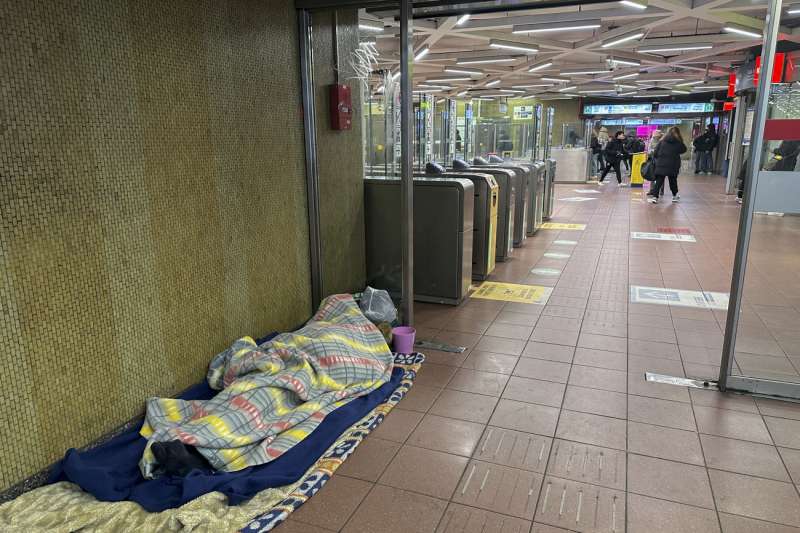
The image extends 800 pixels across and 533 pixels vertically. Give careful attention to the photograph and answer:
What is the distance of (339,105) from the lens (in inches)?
148

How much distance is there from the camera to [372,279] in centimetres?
448

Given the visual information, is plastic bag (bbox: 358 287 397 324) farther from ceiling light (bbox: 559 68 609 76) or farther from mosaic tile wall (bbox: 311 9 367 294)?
ceiling light (bbox: 559 68 609 76)

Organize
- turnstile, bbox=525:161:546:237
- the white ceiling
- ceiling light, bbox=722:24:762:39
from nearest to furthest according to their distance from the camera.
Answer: turnstile, bbox=525:161:546:237, the white ceiling, ceiling light, bbox=722:24:762:39

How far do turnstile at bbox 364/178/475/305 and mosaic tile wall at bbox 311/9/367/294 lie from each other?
4.1 inches

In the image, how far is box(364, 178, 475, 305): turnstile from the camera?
422 centimetres

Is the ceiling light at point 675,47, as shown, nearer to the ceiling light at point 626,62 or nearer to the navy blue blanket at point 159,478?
the ceiling light at point 626,62

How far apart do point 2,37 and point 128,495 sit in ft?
5.34

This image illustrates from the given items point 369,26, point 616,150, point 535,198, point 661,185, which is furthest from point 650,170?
point 369,26

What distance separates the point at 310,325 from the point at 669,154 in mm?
9286

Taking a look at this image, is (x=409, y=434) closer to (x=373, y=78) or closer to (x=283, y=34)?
(x=283, y=34)

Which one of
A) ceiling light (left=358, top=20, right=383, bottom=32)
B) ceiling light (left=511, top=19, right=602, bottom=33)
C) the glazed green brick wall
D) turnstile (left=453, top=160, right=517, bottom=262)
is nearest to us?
the glazed green brick wall

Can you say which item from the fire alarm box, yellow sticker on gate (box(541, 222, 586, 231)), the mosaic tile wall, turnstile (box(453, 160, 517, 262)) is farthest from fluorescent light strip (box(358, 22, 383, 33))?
yellow sticker on gate (box(541, 222, 586, 231))

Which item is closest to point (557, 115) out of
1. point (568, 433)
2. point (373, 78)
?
point (373, 78)

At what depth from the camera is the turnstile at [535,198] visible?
7.09 metres
